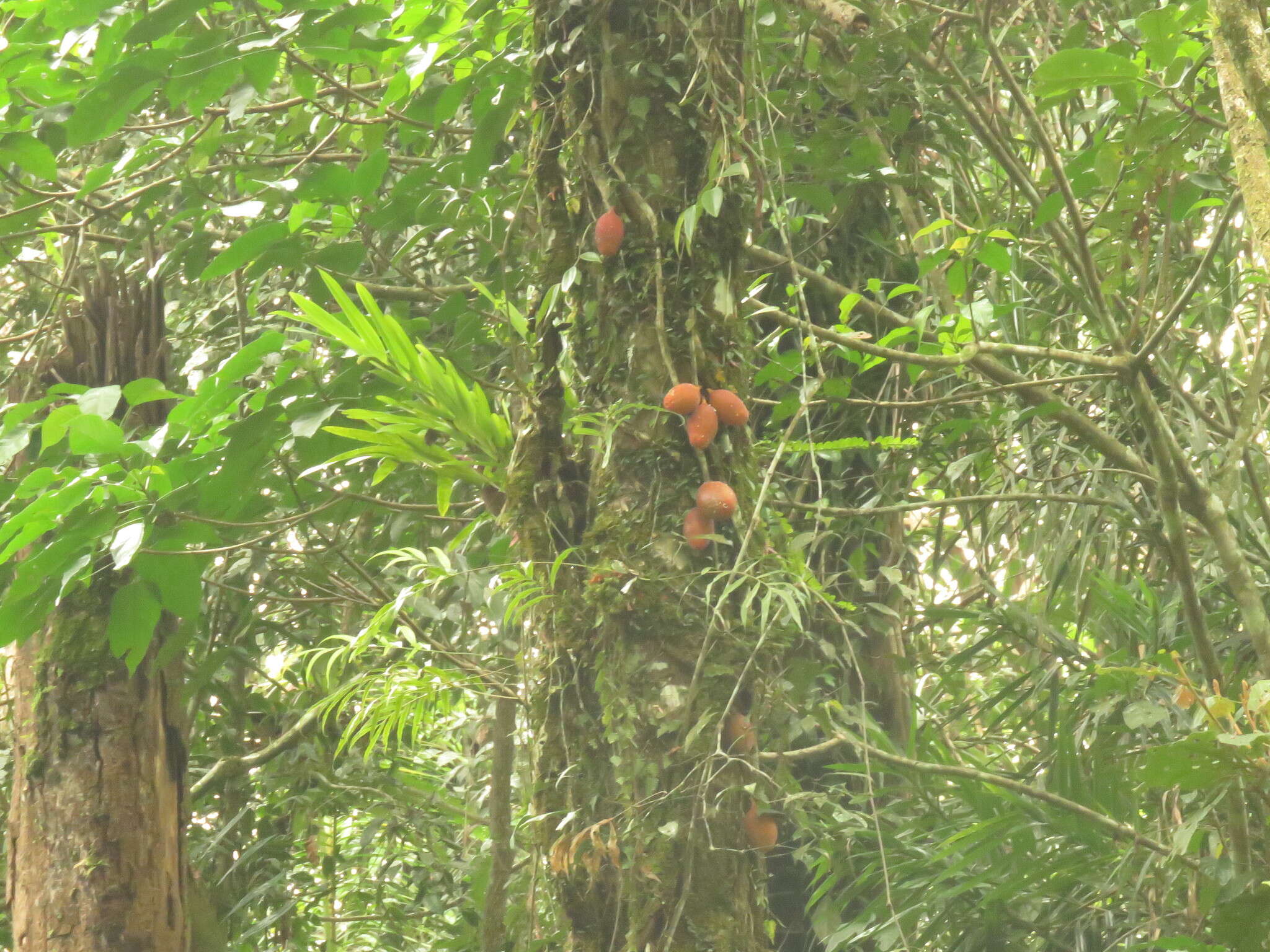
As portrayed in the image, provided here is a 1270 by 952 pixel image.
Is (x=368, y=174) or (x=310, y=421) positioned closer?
(x=310, y=421)

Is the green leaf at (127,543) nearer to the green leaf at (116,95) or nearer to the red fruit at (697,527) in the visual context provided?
the green leaf at (116,95)

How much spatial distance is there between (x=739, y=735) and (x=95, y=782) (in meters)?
1.72

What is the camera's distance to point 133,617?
6.51 feet

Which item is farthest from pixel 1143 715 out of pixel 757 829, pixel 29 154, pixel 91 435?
pixel 29 154

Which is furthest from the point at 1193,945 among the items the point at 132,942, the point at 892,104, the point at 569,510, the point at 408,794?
the point at 408,794

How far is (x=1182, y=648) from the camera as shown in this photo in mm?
2188

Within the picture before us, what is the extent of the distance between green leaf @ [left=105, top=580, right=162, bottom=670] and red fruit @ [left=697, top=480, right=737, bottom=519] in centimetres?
118

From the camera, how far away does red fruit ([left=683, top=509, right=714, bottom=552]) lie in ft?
4.07

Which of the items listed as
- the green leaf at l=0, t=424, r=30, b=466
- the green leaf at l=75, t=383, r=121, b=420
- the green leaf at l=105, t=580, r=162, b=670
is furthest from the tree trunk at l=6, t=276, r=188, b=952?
the green leaf at l=75, t=383, r=121, b=420

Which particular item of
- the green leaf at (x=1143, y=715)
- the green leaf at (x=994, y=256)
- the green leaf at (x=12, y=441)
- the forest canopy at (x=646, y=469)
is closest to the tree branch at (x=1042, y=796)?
the forest canopy at (x=646, y=469)

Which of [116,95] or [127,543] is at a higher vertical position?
[116,95]

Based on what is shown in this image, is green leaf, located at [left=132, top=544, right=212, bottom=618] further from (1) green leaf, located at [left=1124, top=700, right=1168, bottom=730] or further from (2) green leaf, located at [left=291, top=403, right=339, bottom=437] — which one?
(1) green leaf, located at [left=1124, top=700, right=1168, bottom=730]

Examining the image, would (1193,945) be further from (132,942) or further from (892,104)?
(132,942)

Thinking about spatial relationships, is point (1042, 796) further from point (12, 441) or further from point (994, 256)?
point (12, 441)
